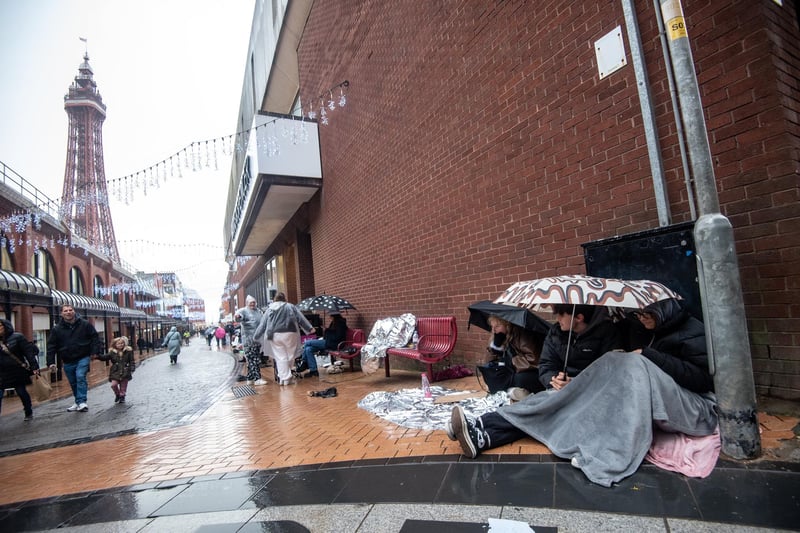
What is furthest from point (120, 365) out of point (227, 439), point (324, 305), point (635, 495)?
point (635, 495)

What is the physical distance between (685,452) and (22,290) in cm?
1497

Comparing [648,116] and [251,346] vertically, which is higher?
[648,116]

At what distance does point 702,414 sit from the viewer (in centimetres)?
272

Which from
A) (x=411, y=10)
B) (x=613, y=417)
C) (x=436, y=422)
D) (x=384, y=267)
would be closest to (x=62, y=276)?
(x=384, y=267)

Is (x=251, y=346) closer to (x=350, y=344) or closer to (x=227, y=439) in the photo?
(x=350, y=344)

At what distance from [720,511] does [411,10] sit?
7976 millimetres

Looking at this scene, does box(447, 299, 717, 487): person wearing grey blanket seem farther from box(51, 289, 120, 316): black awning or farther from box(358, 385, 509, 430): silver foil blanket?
box(51, 289, 120, 316): black awning

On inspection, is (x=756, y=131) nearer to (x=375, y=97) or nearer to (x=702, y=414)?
(x=702, y=414)

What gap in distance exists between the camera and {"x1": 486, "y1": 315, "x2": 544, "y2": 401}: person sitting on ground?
400 centimetres

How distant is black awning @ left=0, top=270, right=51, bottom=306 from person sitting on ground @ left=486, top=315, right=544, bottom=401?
12.2 m

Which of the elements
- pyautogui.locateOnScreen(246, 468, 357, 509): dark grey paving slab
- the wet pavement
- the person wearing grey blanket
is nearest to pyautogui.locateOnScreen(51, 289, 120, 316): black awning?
the wet pavement

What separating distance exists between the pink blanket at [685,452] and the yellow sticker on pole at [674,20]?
2496mm

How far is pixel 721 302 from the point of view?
98.7 inches

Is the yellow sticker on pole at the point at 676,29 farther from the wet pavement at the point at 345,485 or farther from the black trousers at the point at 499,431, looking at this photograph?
the black trousers at the point at 499,431
